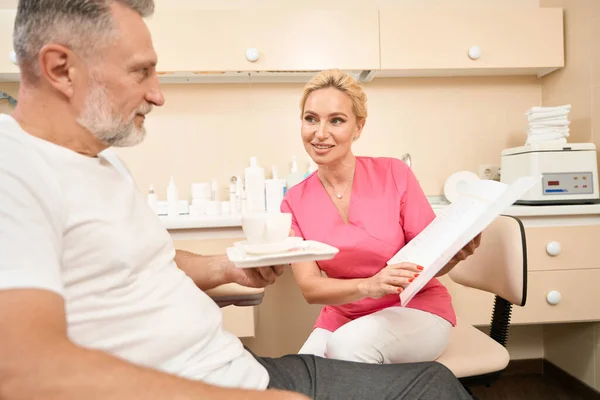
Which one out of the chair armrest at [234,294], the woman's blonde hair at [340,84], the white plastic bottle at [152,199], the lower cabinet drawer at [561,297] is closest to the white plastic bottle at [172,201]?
the white plastic bottle at [152,199]

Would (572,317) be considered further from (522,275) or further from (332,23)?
(332,23)

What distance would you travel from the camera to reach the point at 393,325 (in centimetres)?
107

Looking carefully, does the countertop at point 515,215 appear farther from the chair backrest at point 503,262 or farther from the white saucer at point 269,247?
the white saucer at point 269,247

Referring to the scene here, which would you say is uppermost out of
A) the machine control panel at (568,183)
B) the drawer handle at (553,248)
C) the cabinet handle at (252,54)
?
the cabinet handle at (252,54)

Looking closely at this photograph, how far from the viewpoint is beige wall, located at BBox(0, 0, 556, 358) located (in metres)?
2.22

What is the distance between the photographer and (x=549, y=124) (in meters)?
1.94

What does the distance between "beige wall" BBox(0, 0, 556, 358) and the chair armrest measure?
43.9 inches

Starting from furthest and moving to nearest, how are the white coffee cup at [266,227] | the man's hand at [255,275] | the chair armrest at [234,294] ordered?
→ the chair armrest at [234,294], the man's hand at [255,275], the white coffee cup at [266,227]

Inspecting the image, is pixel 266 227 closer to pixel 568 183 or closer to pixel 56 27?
pixel 56 27

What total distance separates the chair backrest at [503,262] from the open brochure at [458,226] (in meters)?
0.19

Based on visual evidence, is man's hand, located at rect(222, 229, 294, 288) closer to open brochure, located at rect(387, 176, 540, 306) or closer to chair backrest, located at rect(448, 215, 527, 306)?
open brochure, located at rect(387, 176, 540, 306)

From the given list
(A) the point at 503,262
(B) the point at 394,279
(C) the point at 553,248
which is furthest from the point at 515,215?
(B) the point at 394,279

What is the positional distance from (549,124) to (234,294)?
1640 mm

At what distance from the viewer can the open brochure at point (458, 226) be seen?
2.78 ft
